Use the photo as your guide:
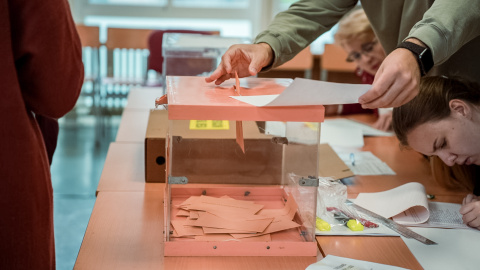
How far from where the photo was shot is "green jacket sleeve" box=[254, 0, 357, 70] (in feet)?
5.39

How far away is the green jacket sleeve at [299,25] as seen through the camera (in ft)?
5.39

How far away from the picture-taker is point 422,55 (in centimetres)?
115

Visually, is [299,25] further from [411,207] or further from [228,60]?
[411,207]

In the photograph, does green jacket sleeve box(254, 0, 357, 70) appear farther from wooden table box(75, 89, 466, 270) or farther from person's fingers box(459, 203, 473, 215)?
person's fingers box(459, 203, 473, 215)

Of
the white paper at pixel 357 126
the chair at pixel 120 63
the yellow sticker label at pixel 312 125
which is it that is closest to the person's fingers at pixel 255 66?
the yellow sticker label at pixel 312 125

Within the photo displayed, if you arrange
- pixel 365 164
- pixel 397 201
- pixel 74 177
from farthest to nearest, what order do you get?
1. pixel 74 177
2. pixel 365 164
3. pixel 397 201

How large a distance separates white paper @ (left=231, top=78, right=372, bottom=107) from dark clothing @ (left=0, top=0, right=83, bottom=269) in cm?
38

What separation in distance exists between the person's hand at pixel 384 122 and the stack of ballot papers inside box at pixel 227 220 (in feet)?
3.68

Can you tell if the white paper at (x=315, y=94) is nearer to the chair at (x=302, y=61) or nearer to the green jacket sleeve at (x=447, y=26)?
the green jacket sleeve at (x=447, y=26)

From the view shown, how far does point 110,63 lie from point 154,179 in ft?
12.4

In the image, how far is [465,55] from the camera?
5.65ft

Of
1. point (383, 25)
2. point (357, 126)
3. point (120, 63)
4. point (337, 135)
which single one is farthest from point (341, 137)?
point (120, 63)

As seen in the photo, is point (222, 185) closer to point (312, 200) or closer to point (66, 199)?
point (312, 200)

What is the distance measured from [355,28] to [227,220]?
1.60 m
